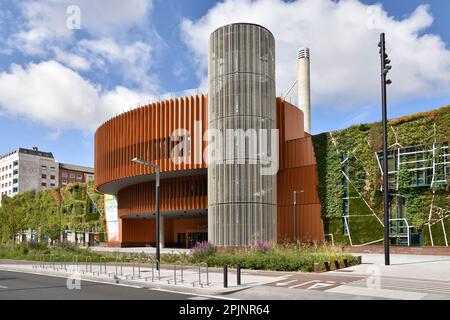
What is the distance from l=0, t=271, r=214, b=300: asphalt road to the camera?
45.1 ft

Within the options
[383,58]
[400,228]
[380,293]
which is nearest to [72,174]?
[400,228]

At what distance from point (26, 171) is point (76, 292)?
127189 mm

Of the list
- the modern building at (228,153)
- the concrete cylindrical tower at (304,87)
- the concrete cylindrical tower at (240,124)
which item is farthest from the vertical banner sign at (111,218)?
the concrete cylindrical tower at (304,87)

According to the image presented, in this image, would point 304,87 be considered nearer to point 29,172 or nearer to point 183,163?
point 183,163

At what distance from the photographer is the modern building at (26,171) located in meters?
130

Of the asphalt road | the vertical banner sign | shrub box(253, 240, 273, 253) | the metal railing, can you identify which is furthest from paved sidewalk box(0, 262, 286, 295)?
the vertical banner sign

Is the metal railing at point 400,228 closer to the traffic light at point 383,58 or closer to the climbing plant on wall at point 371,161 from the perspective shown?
the climbing plant on wall at point 371,161

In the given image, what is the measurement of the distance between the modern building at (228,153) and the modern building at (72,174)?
95081 mm

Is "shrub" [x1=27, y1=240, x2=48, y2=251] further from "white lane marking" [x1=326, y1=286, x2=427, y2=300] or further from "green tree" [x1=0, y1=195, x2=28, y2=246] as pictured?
"white lane marking" [x1=326, y1=286, x2=427, y2=300]

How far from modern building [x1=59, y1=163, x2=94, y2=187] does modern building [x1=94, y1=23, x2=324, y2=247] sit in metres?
95.1
